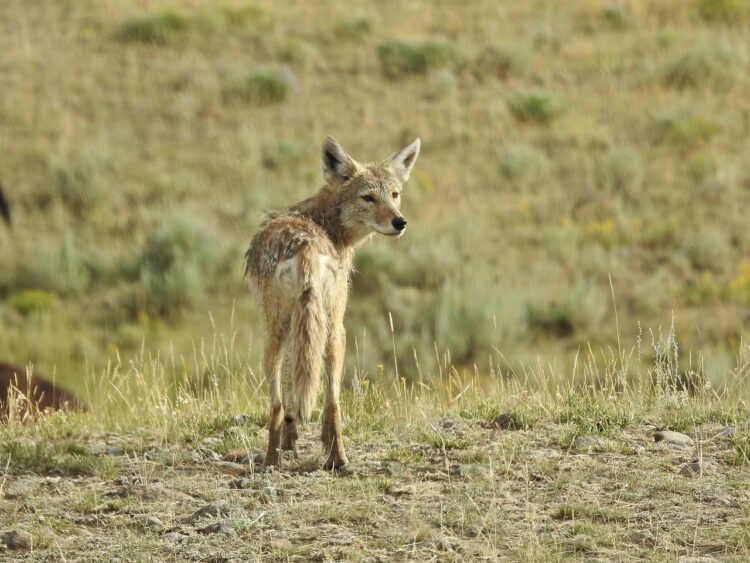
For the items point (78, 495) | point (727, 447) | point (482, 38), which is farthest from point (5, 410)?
point (482, 38)

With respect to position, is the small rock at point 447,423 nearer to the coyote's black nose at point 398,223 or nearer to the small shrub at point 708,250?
the coyote's black nose at point 398,223

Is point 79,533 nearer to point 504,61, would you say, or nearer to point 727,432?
point 727,432

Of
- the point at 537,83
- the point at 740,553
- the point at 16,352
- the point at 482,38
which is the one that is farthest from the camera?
the point at 482,38

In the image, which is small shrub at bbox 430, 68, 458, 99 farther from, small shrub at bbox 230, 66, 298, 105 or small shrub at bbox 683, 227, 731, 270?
small shrub at bbox 683, 227, 731, 270

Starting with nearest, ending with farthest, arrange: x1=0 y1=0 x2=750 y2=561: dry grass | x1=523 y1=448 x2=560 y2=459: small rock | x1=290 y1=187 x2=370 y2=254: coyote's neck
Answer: x1=0 y1=0 x2=750 y2=561: dry grass < x1=523 y1=448 x2=560 y2=459: small rock < x1=290 y1=187 x2=370 y2=254: coyote's neck

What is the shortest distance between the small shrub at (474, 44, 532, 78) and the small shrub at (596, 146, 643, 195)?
4.32 m

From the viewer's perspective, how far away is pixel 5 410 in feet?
31.7

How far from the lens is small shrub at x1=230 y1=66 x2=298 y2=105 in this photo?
80.8ft

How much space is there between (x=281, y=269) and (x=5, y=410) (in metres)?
3.55

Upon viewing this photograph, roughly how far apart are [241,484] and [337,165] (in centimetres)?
246

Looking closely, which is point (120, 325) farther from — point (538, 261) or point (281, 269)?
point (281, 269)

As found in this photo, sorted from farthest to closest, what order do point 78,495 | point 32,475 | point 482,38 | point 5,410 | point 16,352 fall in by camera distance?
point 482,38
point 16,352
point 5,410
point 32,475
point 78,495

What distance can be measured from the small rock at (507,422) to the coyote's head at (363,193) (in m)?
1.28

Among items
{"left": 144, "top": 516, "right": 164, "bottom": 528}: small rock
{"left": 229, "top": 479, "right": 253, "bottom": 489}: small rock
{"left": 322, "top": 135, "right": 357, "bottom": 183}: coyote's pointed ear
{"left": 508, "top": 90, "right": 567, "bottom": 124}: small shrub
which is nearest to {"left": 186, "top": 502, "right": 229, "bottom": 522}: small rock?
{"left": 144, "top": 516, "right": 164, "bottom": 528}: small rock
